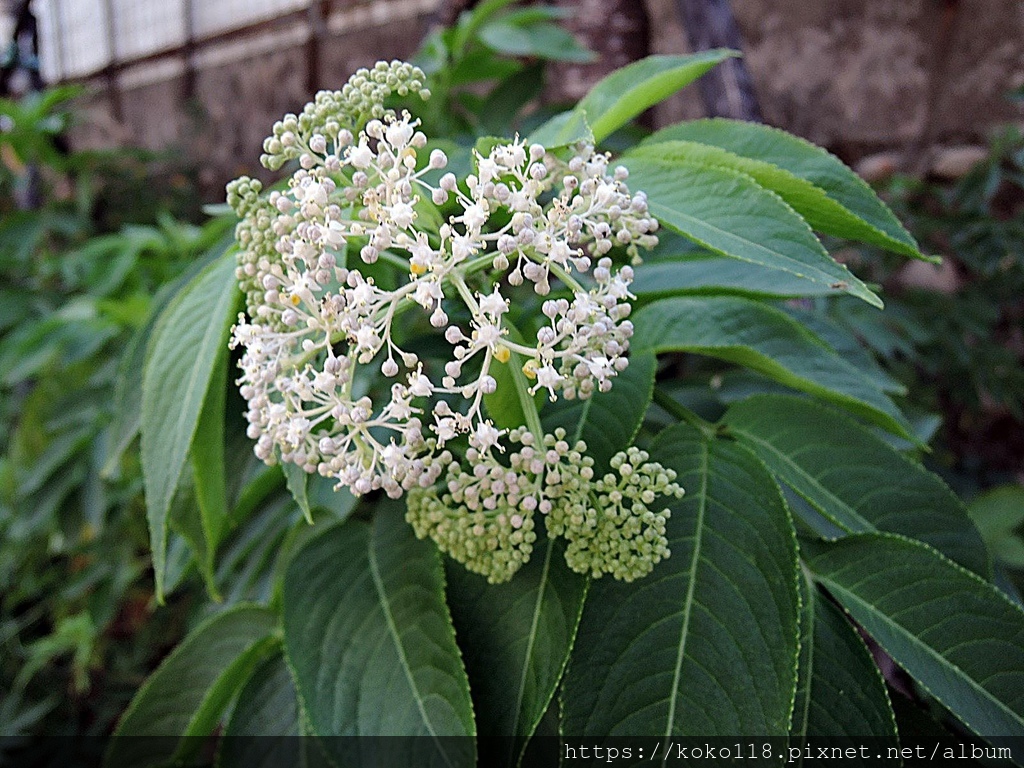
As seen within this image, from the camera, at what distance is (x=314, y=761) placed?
65 cm

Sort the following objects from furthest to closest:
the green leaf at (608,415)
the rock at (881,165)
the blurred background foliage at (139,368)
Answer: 1. the rock at (881,165)
2. the blurred background foliage at (139,368)
3. the green leaf at (608,415)

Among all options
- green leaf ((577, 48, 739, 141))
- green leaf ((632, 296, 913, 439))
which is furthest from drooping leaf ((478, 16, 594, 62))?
green leaf ((632, 296, 913, 439))

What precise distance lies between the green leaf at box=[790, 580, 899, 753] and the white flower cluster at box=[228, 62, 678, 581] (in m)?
0.15

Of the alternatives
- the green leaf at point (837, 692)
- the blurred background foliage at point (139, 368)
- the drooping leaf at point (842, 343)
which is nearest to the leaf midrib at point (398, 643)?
the blurred background foliage at point (139, 368)

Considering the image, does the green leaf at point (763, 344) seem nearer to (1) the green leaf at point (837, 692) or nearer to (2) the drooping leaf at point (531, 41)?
(1) the green leaf at point (837, 692)

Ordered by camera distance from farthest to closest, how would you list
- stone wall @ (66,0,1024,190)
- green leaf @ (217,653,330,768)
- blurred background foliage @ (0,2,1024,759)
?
stone wall @ (66,0,1024,190) → blurred background foliage @ (0,2,1024,759) → green leaf @ (217,653,330,768)

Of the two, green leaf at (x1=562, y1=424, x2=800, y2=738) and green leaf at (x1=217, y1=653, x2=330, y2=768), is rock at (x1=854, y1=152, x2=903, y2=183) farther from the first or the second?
green leaf at (x1=217, y1=653, x2=330, y2=768)

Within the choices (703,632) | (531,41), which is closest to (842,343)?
(703,632)

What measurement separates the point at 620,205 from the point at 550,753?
0.41 meters

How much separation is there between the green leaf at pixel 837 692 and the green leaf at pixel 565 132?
1.18 feet

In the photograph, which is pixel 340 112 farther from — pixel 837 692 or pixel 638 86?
pixel 837 692

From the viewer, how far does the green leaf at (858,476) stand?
61cm

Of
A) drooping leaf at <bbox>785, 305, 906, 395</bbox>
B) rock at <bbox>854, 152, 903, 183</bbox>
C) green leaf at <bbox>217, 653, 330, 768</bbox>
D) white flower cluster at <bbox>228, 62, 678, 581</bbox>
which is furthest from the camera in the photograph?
rock at <bbox>854, 152, 903, 183</bbox>

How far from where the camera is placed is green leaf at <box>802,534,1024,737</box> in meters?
0.51
